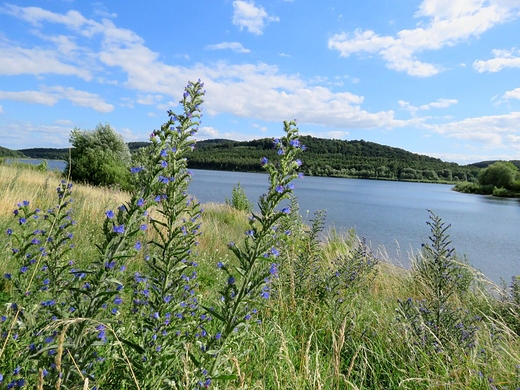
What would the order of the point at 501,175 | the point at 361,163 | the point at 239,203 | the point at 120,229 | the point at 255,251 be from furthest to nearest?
the point at 361,163 → the point at 501,175 → the point at 239,203 → the point at 255,251 → the point at 120,229

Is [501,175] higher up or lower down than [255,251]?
higher up

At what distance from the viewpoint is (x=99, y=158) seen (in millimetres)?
17688

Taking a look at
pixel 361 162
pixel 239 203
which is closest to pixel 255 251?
pixel 239 203

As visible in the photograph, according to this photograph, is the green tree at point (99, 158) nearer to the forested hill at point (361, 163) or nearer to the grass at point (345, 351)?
the grass at point (345, 351)

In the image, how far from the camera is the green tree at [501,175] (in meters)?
54.1

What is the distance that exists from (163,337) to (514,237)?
74.6 feet

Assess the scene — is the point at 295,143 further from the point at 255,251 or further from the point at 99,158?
the point at 99,158

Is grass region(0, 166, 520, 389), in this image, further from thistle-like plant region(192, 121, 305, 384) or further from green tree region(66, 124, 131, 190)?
green tree region(66, 124, 131, 190)

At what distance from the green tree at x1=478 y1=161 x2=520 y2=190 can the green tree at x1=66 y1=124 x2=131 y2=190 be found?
185 feet

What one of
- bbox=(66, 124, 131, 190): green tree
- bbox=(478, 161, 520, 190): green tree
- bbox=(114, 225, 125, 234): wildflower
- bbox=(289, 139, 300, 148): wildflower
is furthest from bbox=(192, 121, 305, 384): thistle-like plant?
bbox=(478, 161, 520, 190): green tree

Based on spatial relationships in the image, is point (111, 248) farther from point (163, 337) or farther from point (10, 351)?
point (10, 351)

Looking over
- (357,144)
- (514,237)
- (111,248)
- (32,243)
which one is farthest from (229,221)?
(357,144)

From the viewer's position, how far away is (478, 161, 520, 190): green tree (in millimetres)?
54125

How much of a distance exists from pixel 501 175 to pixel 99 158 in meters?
59.2
